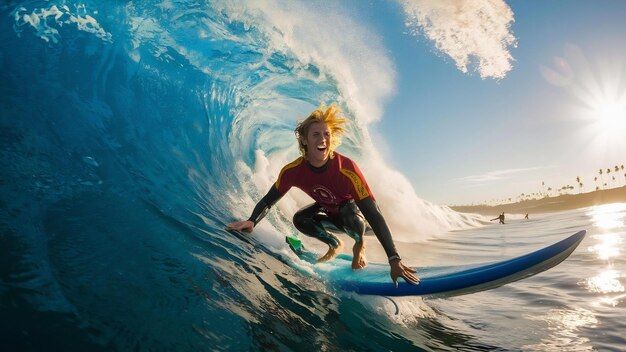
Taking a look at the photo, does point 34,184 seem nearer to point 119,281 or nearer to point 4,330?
point 119,281

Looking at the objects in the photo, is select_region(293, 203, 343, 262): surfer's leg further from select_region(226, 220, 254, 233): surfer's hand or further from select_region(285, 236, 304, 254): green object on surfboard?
select_region(226, 220, 254, 233): surfer's hand

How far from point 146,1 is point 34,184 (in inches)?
226

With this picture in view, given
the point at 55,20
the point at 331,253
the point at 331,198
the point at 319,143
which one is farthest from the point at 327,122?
the point at 55,20

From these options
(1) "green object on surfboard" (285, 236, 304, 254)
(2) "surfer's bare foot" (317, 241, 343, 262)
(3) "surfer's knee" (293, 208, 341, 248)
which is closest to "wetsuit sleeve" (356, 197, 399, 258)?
(3) "surfer's knee" (293, 208, 341, 248)

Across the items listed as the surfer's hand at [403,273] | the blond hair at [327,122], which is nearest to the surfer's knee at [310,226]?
the blond hair at [327,122]

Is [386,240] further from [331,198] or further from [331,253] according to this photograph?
[331,253]

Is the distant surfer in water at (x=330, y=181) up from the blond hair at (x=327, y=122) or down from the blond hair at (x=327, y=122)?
down

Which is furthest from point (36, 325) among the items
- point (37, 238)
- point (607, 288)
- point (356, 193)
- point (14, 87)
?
point (607, 288)

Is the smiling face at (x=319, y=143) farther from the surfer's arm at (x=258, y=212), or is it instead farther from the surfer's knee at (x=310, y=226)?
the surfer's knee at (x=310, y=226)

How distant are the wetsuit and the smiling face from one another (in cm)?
9

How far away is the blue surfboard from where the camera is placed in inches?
125

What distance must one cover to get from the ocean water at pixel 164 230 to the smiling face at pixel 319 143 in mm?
1308

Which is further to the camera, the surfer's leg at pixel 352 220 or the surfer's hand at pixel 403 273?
the surfer's leg at pixel 352 220

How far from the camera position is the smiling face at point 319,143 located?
362 cm
